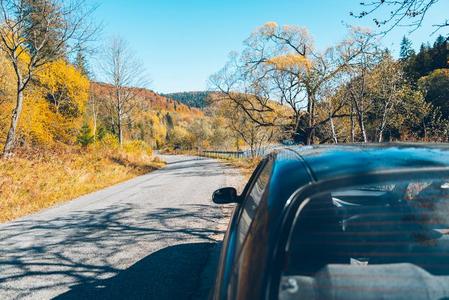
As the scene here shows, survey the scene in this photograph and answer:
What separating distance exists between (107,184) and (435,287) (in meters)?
14.9

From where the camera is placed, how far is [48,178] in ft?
40.1

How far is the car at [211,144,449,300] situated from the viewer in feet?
3.83

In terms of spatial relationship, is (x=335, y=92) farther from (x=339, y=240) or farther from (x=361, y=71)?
(x=339, y=240)

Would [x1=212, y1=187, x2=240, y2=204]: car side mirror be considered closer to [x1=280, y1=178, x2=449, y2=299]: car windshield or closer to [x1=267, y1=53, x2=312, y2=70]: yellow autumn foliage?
[x1=280, y1=178, x2=449, y2=299]: car windshield

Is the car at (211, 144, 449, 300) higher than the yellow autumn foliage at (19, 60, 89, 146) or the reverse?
the reverse

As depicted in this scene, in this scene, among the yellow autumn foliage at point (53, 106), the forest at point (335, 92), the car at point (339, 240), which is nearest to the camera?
the car at point (339, 240)

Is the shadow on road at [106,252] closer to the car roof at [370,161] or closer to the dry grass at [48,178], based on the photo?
the dry grass at [48,178]

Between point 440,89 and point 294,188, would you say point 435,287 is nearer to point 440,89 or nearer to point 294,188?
point 294,188

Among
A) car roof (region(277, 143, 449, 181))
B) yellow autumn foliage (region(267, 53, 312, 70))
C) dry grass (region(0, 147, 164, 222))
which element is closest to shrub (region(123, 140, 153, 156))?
dry grass (region(0, 147, 164, 222))

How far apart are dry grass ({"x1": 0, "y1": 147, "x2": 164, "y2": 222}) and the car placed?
8.56m

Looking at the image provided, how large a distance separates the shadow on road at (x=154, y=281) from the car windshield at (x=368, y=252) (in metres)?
2.32

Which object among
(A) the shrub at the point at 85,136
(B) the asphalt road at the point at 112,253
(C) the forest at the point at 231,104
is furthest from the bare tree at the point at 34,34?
(A) the shrub at the point at 85,136

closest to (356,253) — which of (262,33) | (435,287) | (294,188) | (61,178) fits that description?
(435,287)

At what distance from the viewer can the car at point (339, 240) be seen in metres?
1.17
